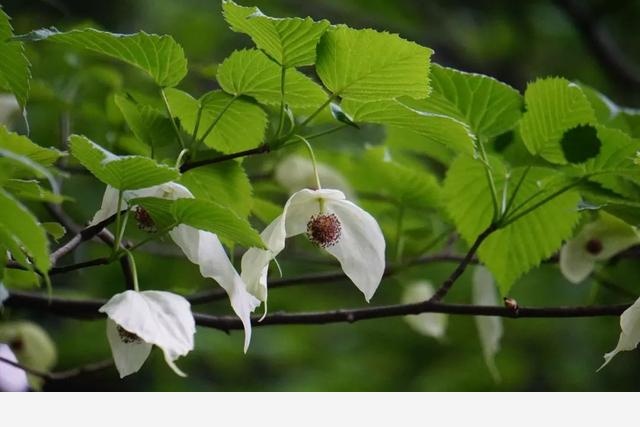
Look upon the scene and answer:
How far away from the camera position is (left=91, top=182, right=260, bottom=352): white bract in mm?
554

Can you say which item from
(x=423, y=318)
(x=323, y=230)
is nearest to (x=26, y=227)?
(x=323, y=230)

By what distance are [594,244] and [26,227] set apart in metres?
0.48

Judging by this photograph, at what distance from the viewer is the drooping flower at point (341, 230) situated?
0.59 meters

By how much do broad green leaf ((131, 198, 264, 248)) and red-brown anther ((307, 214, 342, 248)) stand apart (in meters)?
0.06

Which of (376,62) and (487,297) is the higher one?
(376,62)

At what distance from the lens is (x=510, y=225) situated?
78cm

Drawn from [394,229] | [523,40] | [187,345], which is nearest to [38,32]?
[187,345]

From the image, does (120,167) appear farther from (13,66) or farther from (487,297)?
(487,297)

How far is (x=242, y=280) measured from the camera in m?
0.57

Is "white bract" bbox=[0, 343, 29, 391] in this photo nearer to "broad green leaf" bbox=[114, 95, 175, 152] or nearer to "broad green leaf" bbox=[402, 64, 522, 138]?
"broad green leaf" bbox=[114, 95, 175, 152]

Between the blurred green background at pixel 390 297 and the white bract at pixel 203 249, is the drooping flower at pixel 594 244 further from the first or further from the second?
the blurred green background at pixel 390 297

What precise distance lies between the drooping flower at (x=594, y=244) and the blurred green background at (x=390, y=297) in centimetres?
75

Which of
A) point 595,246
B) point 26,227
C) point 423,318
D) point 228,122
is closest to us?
point 26,227

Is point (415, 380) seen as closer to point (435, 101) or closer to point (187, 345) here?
point (435, 101)
